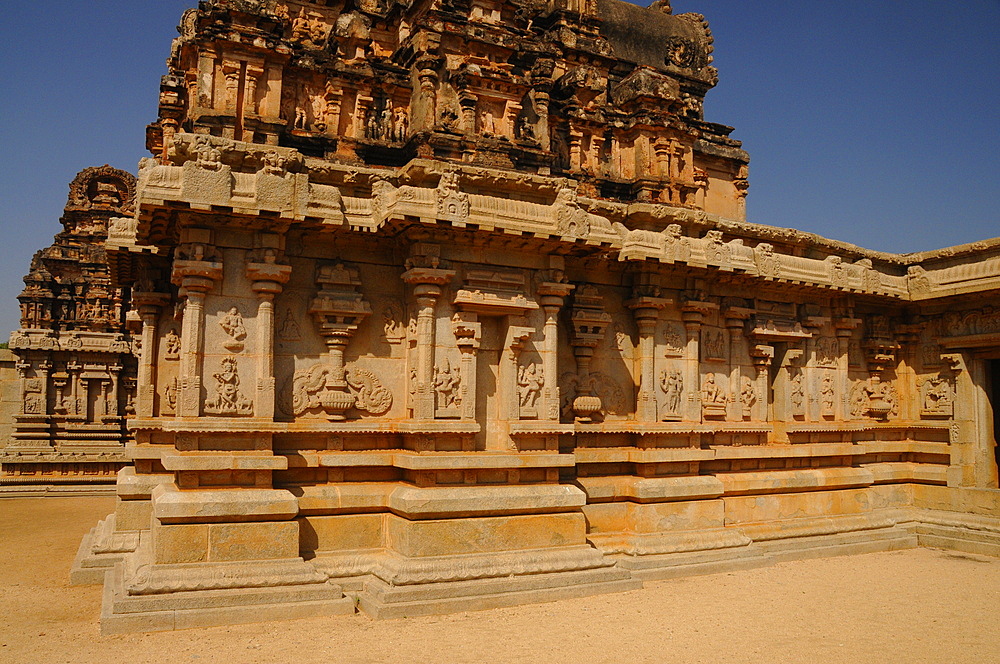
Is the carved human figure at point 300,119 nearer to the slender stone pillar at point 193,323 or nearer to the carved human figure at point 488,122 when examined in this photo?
the carved human figure at point 488,122

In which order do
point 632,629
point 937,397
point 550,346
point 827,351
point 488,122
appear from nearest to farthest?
point 632,629 → point 550,346 → point 827,351 → point 937,397 → point 488,122

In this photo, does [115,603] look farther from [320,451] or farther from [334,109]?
[334,109]

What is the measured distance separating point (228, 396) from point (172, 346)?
431 centimetres

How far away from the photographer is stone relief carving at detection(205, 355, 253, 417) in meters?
9.73

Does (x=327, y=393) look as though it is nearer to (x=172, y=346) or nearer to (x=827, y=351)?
(x=172, y=346)

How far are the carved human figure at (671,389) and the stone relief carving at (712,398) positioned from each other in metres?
0.69

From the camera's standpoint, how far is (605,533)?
1230 cm

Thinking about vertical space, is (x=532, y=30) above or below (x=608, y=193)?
above

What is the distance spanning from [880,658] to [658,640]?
2.30 meters

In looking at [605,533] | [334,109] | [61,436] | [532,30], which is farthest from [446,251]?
[61,436]

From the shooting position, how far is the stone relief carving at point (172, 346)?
13.5 meters

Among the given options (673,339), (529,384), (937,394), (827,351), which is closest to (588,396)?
(529,384)

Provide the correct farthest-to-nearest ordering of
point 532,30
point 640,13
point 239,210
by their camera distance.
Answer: point 640,13
point 532,30
point 239,210

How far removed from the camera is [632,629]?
365 inches
